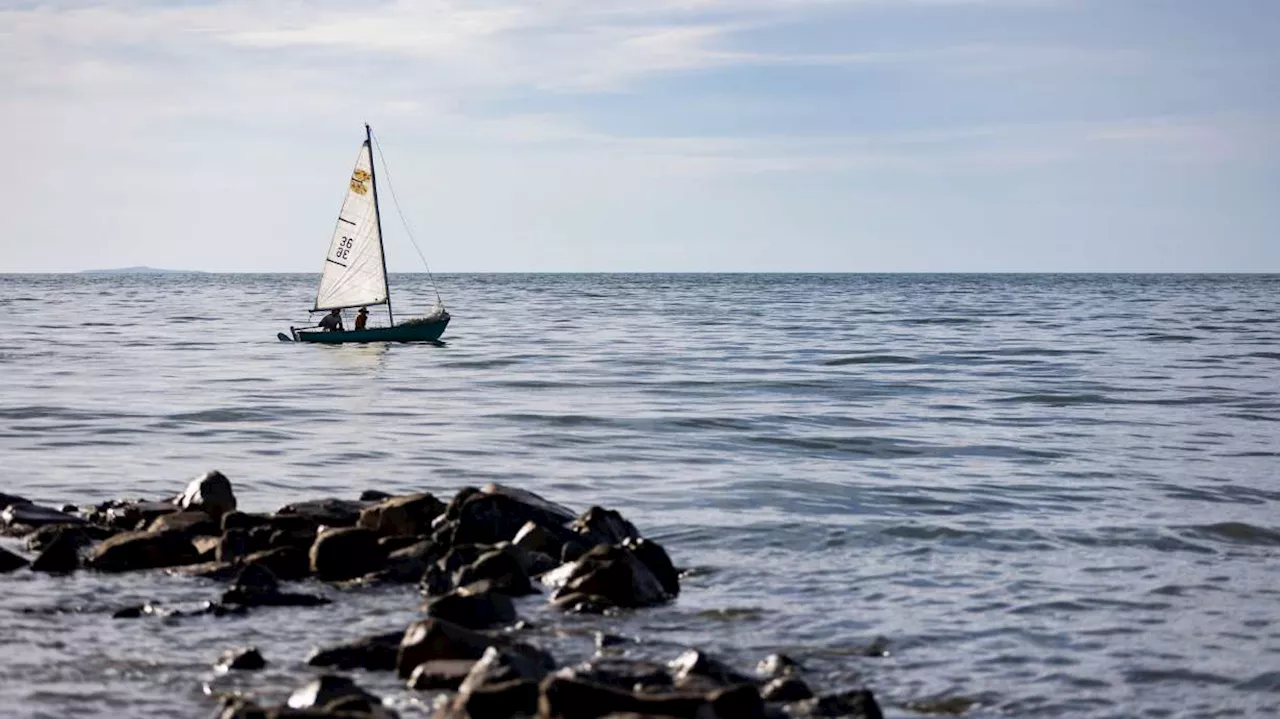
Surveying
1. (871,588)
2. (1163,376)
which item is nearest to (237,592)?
(871,588)

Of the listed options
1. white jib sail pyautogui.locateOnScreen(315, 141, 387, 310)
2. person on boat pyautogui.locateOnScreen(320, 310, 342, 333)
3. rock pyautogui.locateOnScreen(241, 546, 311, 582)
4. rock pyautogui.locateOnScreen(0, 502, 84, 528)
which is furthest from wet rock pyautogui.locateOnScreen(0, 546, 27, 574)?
white jib sail pyautogui.locateOnScreen(315, 141, 387, 310)

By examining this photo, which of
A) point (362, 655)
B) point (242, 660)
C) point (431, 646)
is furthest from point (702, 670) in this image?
point (242, 660)

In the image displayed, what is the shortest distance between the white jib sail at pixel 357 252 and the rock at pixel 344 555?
142 ft

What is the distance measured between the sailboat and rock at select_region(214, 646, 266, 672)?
4488 cm

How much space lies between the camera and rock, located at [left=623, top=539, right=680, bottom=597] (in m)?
12.5

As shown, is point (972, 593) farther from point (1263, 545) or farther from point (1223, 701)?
point (1263, 545)

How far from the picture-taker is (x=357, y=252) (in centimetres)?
5569

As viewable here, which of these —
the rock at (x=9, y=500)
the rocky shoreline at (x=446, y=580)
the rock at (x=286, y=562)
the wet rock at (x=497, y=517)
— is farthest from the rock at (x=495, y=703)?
the rock at (x=9, y=500)

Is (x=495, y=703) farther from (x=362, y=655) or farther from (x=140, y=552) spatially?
(x=140, y=552)

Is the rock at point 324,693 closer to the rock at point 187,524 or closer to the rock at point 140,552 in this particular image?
the rock at point 140,552

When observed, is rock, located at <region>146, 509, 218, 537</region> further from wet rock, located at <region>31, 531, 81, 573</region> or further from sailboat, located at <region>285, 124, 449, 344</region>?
sailboat, located at <region>285, 124, 449, 344</region>

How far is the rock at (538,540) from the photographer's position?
13438 millimetres

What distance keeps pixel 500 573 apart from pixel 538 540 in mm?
1366

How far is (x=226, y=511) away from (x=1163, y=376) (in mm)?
30320
